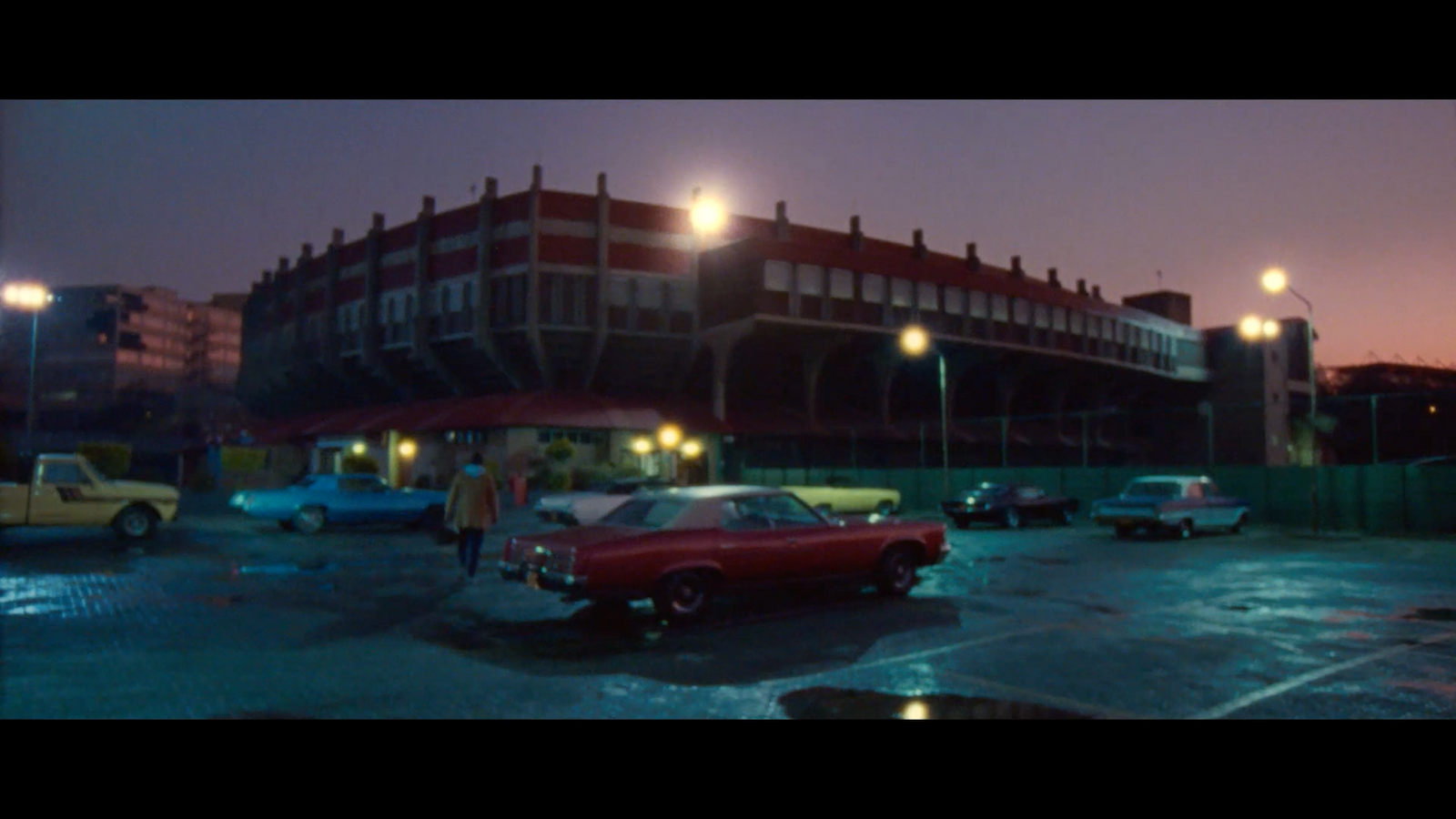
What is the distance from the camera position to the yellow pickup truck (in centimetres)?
1688

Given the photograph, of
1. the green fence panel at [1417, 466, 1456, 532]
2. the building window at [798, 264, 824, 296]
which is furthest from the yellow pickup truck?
the building window at [798, 264, 824, 296]

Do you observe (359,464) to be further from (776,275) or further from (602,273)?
(776,275)

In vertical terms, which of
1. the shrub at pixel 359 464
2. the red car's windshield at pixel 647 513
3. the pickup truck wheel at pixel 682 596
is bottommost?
the pickup truck wheel at pixel 682 596

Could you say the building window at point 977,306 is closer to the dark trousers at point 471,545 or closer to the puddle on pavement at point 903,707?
the dark trousers at point 471,545

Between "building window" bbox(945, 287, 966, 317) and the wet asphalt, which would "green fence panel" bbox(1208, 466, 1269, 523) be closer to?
the wet asphalt

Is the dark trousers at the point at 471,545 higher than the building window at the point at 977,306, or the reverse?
the building window at the point at 977,306

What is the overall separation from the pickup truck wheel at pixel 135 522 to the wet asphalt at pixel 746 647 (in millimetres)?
3606

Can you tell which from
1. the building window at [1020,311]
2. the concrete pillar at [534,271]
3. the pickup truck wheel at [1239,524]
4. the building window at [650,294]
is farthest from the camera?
the building window at [1020,311]

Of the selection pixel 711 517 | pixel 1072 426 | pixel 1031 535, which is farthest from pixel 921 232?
pixel 711 517

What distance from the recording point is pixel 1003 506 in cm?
2458

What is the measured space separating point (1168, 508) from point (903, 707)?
16.3 meters

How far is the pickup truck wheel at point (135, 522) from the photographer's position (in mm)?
18312

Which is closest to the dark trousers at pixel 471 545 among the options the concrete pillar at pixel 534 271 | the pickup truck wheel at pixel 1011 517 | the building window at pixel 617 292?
the pickup truck wheel at pixel 1011 517

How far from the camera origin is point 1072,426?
60.0 meters
